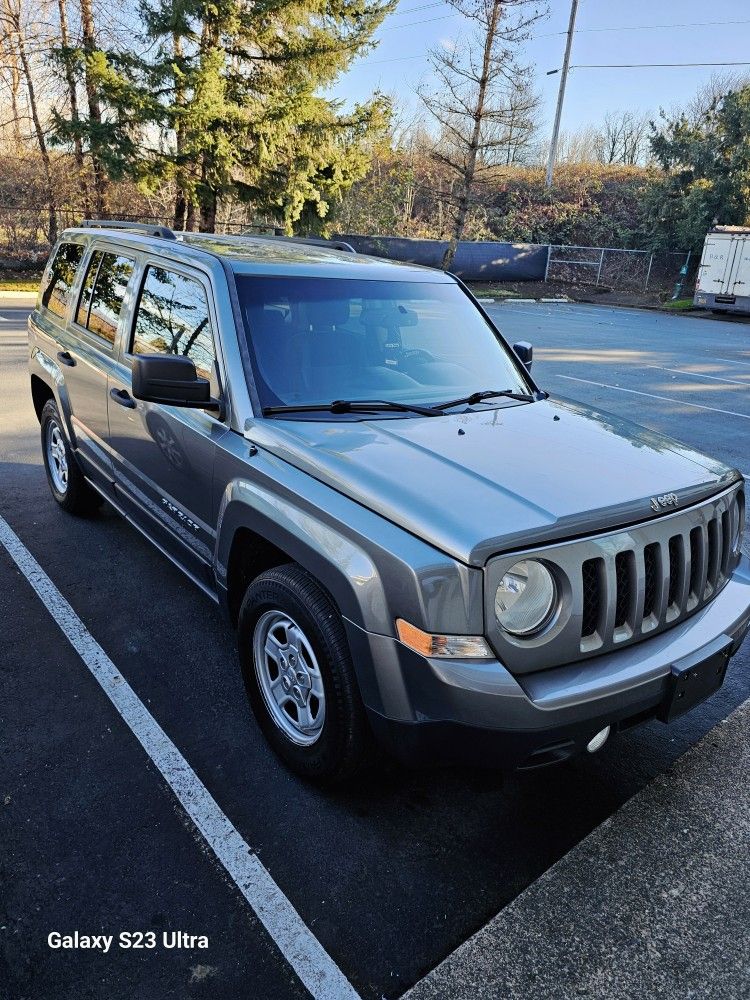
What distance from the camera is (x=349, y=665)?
2.35 metres

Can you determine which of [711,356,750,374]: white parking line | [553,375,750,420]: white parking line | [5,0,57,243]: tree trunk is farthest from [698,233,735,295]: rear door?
[5,0,57,243]: tree trunk

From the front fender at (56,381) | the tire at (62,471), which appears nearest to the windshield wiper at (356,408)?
the front fender at (56,381)

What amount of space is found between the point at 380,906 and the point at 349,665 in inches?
29.9

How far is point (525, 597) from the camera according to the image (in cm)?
219

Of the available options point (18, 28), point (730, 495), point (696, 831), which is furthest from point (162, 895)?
point (18, 28)

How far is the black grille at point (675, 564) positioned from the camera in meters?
2.51

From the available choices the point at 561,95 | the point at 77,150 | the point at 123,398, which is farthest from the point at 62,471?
the point at 561,95

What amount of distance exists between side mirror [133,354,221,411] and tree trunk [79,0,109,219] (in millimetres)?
19155

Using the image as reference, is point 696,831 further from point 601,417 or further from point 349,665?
point 601,417

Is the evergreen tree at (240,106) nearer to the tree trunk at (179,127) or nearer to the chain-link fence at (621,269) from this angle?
the tree trunk at (179,127)

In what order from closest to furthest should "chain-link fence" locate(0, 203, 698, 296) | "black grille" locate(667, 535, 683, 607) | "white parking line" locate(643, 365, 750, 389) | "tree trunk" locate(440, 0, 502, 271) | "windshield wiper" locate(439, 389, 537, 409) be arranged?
"black grille" locate(667, 535, 683, 607) → "windshield wiper" locate(439, 389, 537, 409) → "white parking line" locate(643, 365, 750, 389) → "tree trunk" locate(440, 0, 502, 271) → "chain-link fence" locate(0, 203, 698, 296)

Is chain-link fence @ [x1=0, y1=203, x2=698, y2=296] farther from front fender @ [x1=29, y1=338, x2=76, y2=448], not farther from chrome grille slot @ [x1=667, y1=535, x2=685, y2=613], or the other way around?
chrome grille slot @ [x1=667, y1=535, x2=685, y2=613]

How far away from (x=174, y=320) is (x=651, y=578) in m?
2.48

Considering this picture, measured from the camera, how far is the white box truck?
25.9m
